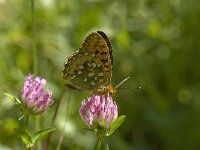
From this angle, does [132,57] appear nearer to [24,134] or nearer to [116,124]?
[116,124]

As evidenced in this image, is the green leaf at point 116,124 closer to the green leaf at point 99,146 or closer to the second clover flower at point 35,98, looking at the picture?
the green leaf at point 99,146

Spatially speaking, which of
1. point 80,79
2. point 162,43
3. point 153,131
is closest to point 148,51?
point 162,43

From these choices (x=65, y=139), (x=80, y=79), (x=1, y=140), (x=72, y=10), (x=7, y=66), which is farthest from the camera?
(x=72, y=10)

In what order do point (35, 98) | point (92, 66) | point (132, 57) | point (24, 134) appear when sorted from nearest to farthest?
1. point (24, 134)
2. point (35, 98)
3. point (92, 66)
4. point (132, 57)

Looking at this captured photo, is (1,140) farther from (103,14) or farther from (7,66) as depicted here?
(103,14)

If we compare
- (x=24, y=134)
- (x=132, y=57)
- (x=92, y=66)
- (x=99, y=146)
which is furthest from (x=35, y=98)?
(x=132, y=57)
